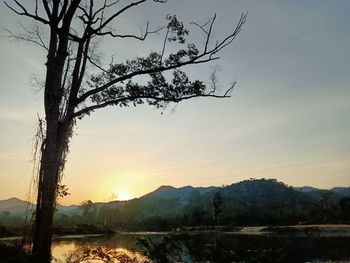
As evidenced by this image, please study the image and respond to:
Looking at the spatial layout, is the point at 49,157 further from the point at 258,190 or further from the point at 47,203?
the point at 258,190

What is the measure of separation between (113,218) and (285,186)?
253ft

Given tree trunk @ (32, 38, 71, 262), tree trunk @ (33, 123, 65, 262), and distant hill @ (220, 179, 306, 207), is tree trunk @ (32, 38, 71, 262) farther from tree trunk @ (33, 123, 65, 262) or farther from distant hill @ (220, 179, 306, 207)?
distant hill @ (220, 179, 306, 207)

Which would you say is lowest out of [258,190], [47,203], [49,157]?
[47,203]

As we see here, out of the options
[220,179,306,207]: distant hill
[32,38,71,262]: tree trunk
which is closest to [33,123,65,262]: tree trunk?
[32,38,71,262]: tree trunk

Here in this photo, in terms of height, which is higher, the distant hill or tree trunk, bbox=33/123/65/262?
the distant hill

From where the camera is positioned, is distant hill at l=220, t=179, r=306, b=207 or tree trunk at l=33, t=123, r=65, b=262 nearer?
tree trunk at l=33, t=123, r=65, b=262

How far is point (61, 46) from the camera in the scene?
32.9ft

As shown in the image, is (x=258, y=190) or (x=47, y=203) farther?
(x=258, y=190)

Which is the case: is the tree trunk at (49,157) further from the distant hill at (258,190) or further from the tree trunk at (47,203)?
the distant hill at (258,190)

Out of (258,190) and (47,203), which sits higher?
(258,190)

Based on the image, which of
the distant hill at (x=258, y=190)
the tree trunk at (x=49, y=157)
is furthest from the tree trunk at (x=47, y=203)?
the distant hill at (x=258, y=190)

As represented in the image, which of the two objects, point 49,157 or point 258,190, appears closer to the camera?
point 49,157

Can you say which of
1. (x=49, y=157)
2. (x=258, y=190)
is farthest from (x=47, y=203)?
(x=258, y=190)

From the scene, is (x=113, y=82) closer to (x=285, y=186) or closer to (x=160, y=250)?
(x=160, y=250)
